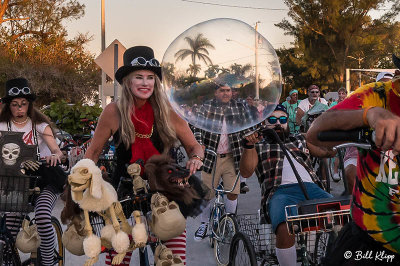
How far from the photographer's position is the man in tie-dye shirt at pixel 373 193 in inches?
88.4

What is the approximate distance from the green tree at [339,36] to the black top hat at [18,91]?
52635 mm

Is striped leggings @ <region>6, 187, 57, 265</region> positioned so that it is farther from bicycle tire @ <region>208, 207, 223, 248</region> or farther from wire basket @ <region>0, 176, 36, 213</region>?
bicycle tire @ <region>208, 207, 223, 248</region>

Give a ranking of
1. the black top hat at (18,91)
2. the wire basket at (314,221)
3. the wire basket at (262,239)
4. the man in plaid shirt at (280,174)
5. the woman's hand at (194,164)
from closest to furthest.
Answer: the wire basket at (314,221), the woman's hand at (194,164), the man in plaid shirt at (280,174), the wire basket at (262,239), the black top hat at (18,91)

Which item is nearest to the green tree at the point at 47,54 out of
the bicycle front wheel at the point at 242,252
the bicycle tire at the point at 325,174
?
the bicycle tire at the point at 325,174

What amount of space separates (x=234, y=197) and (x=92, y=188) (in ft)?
13.4

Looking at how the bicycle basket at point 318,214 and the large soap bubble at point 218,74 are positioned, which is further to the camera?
the large soap bubble at point 218,74

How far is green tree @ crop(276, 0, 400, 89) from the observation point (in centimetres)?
5672

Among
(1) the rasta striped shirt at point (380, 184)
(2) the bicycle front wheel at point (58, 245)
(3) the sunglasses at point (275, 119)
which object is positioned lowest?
(2) the bicycle front wheel at point (58, 245)

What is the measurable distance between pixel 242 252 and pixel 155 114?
132 cm

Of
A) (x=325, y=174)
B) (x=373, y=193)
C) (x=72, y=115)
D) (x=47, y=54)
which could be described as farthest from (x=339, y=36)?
(x=373, y=193)

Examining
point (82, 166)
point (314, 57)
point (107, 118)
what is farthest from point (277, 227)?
point (314, 57)

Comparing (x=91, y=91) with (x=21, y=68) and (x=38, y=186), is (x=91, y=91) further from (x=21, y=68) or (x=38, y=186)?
(x=38, y=186)

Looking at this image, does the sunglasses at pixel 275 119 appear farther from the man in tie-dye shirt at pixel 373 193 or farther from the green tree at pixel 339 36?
the green tree at pixel 339 36

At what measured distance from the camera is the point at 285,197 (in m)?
4.46
